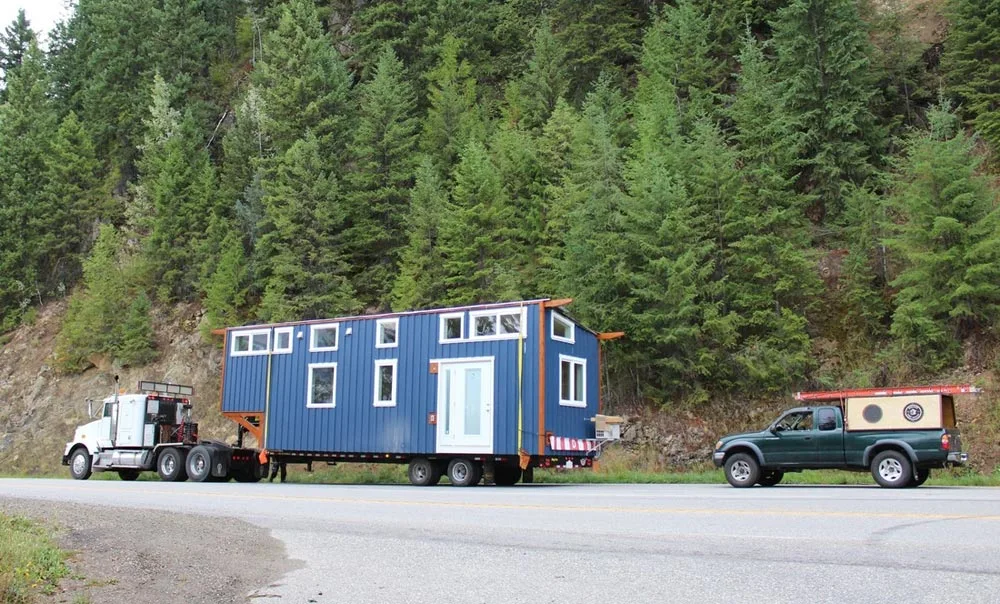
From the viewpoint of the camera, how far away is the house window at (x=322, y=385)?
2212cm

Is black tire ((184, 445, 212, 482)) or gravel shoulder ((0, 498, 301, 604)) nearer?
gravel shoulder ((0, 498, 301, 604))

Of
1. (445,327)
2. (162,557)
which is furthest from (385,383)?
(162,557)

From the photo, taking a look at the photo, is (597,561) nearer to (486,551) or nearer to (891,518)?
(486,551)

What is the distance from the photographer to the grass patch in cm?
562

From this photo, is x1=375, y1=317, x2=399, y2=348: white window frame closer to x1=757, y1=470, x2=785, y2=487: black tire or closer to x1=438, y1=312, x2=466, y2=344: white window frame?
x1=438, y1=312, x2=466, y2=344: white window frame

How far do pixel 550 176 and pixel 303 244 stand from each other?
10488 millimetres

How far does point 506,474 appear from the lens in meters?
20.6

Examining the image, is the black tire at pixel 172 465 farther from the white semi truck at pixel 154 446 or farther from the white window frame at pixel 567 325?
the white window frame at pixel 567 325

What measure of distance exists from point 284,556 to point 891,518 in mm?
6654

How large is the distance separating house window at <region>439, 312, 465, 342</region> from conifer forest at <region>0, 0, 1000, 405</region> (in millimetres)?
7142

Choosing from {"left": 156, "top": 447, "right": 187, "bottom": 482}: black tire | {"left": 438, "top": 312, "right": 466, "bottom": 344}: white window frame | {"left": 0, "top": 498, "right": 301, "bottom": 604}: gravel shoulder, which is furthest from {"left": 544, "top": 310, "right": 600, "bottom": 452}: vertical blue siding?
{"left": 156, "top": 447, "right": 187, "bottom": 482}: black tire

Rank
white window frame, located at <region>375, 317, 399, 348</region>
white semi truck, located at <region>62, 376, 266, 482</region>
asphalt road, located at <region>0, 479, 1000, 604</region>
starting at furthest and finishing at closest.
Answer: white semi truck, located at <region>62, 376, 266, 482</region>, white window frame, located at <region>375, 317, 399, 348</region>, asphalt road, located at <region>0, 479, 1000, 604</region>

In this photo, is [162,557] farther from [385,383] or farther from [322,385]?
[322,385]

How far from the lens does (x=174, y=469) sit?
2355 cm
